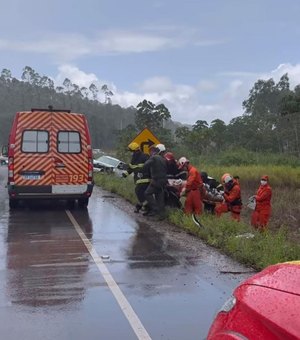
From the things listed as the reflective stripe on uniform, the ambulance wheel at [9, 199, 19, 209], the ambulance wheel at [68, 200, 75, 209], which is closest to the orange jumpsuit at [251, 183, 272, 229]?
the reflective stripe on uniform

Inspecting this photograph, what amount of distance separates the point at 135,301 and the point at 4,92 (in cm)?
10736

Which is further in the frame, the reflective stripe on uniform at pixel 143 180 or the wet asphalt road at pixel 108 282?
the reflective stripe on uniform at pixel 143 180

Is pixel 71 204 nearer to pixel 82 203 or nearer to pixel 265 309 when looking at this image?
pixel 82 203

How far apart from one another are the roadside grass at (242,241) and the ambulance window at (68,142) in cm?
326

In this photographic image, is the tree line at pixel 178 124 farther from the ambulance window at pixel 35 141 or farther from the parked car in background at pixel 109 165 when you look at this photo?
the ambulance window at pixel 35 141

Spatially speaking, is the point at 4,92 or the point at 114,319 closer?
the point at 114,319

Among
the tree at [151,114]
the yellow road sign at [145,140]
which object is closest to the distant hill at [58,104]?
Result: the tree at [151,114]

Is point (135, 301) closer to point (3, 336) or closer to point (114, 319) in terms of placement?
point (114, 319)

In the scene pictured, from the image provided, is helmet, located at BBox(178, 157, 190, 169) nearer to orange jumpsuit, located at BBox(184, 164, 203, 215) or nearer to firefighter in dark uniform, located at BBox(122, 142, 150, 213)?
firefighter in dark uniform, located at BBox(122, 142, 150, 213)

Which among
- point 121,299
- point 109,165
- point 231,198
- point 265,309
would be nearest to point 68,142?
point 231,198

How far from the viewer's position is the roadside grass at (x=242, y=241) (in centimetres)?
738

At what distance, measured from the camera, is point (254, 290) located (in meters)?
2.79

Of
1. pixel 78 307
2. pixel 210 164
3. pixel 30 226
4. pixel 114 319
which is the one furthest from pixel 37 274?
pixel 210 164

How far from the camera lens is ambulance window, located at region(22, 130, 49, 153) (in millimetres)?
13508
